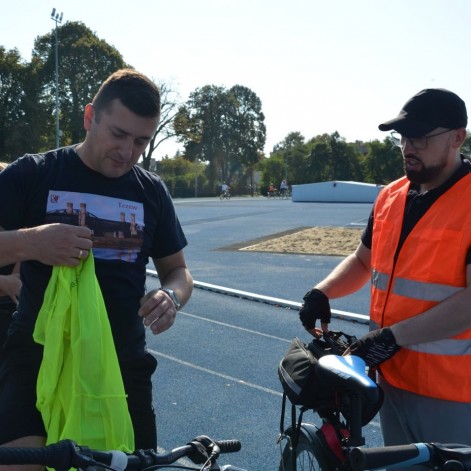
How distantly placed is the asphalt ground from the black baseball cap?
247cm

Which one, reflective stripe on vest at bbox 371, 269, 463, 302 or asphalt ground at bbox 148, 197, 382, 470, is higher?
reflective stripe on vest at bbox 371, 269, 463, 302

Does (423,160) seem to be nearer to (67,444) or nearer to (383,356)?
(383,356)

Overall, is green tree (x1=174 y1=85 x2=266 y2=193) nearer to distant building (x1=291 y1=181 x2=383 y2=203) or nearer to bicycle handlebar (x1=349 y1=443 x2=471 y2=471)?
distant building (x1=291 y1=181 x2=383 y2=203)

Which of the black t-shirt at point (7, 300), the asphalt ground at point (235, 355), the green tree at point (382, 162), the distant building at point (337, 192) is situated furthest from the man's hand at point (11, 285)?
the green tree at point (382, 162)

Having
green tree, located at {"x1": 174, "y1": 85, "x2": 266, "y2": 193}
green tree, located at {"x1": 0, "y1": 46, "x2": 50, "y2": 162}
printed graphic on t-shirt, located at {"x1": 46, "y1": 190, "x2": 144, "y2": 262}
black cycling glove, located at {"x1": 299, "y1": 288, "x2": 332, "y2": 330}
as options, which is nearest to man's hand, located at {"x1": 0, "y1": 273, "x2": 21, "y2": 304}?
printed graphic on t-shirt, located at {"x1": 46, "y1": 190, "x2": 144, "y2": 262}

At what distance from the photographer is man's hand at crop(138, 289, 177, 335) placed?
96.0 inches

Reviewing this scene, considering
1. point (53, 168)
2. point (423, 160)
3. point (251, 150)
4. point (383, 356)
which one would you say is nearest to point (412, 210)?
point (423, 160)

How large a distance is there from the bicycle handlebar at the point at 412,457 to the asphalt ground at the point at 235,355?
289 cm

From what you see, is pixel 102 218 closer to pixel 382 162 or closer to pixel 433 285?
pixel 433 285

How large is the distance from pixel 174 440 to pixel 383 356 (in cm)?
241

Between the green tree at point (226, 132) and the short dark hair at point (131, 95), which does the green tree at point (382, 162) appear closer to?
the green tree at point (226, 132)

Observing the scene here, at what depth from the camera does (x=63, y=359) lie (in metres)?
2.30

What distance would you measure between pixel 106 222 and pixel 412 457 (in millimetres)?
1456

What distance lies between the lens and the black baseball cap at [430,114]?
111 inches
